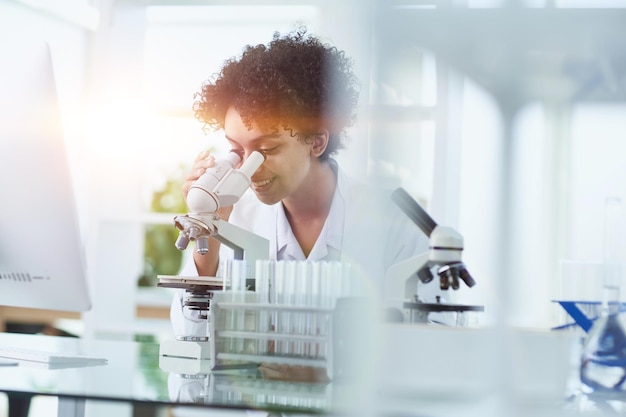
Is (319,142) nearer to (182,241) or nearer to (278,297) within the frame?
(182,241)

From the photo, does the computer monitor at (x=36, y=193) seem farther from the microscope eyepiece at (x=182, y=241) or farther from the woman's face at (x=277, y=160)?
the woman's face at (x=277, y=160)

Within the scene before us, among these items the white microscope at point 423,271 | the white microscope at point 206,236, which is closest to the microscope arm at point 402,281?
the white microscope at point 423,271

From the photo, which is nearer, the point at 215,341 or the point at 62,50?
the point at 215,341

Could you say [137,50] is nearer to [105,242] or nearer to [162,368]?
[105,242]

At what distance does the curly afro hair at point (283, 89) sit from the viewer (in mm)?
2305

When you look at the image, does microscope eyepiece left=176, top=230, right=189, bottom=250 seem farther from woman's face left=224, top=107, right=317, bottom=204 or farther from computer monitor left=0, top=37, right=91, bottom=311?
woman's face left=224, top=107, right=317, bottom=204

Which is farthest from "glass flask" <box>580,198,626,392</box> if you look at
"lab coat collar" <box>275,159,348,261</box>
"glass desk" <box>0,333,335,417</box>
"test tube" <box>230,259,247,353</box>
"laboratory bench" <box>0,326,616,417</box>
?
"lab coat collar" <box>275,159,348,261</box>

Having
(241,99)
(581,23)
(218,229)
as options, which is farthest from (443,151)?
(241,99)

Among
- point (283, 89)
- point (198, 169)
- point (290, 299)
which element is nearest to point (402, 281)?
point (290, 299)

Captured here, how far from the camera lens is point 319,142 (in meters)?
2.47

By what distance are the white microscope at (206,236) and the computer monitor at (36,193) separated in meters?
0.18

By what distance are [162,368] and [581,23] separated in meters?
0.95

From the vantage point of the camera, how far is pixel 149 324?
12.8ft

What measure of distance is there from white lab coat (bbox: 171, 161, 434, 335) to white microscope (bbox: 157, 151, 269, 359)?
3.6 inches
